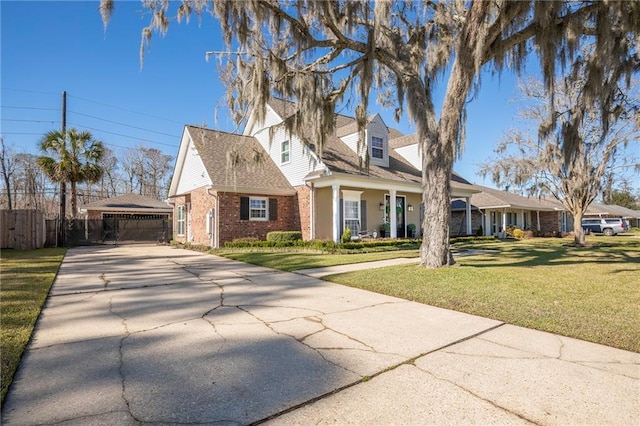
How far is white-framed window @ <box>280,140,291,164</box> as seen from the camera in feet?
55.6

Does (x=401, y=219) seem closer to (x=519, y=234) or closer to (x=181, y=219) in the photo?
(x=519, y=234)

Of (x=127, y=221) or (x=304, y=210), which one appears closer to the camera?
(x=304, y=210)

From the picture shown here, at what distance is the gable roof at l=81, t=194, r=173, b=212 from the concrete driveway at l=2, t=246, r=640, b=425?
21.7 meters

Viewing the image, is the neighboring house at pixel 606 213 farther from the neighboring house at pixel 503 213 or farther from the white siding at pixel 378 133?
the white siding at pixel 378 133

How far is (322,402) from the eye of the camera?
2.29m

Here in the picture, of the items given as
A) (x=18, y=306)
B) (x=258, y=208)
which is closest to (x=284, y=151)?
(x=258, y=208)

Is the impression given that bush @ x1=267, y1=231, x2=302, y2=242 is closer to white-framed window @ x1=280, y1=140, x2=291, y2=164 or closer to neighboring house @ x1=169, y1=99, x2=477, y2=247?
neighboring house @ x1=169, y1=99, x2=477, y2=247

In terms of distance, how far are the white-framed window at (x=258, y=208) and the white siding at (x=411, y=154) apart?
31.6 ft

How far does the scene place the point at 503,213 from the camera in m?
26.2

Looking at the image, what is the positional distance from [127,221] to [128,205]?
3667mm

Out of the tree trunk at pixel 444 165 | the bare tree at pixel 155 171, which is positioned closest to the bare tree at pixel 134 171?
the bare tree at pixel 155 171

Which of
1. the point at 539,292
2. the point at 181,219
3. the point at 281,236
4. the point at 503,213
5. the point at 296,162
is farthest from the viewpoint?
the point at 503,213

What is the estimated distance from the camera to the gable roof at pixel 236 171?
14.6m


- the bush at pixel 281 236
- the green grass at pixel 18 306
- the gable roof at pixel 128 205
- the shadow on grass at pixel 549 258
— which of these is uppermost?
the gable roof at pixel 128 205
